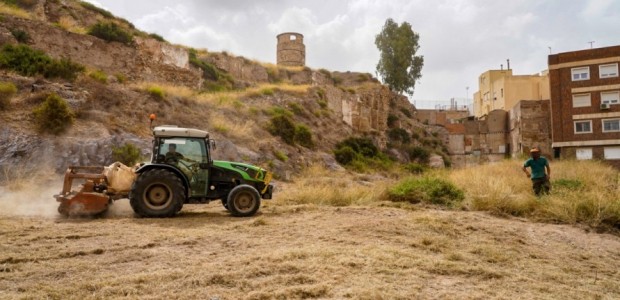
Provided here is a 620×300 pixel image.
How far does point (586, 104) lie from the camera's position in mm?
37469

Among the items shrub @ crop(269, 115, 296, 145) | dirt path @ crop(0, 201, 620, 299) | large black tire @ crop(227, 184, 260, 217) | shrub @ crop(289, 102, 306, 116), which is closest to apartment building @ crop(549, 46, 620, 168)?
shrub @ crop(289, 102, 306, 116)

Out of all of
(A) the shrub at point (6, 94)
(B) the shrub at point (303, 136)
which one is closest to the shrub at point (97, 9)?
(B) the shrub at point (303, 136)

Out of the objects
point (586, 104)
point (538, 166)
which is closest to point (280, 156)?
point (538, 166)

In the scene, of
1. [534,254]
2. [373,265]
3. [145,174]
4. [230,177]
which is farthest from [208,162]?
[534,254]

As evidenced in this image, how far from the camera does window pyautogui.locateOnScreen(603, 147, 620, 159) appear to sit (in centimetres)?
3622

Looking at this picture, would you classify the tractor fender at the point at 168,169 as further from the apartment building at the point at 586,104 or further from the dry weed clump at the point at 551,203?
the apartment building at the point at 586,104

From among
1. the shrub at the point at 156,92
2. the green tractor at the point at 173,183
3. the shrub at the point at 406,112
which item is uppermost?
the shrub at the point at 406,112

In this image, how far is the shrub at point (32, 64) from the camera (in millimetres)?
18391

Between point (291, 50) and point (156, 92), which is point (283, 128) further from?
point (291, 50)

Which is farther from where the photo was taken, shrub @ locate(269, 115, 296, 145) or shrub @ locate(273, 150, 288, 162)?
shrub @ locate(269, 115, 296, 145)

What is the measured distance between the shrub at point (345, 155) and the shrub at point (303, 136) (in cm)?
236

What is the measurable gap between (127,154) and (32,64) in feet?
22.6

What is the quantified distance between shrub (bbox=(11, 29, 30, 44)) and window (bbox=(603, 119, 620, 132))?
132 ft

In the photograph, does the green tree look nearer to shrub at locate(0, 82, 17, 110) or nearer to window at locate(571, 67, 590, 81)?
window at locate(571, 67, 590, 81)
